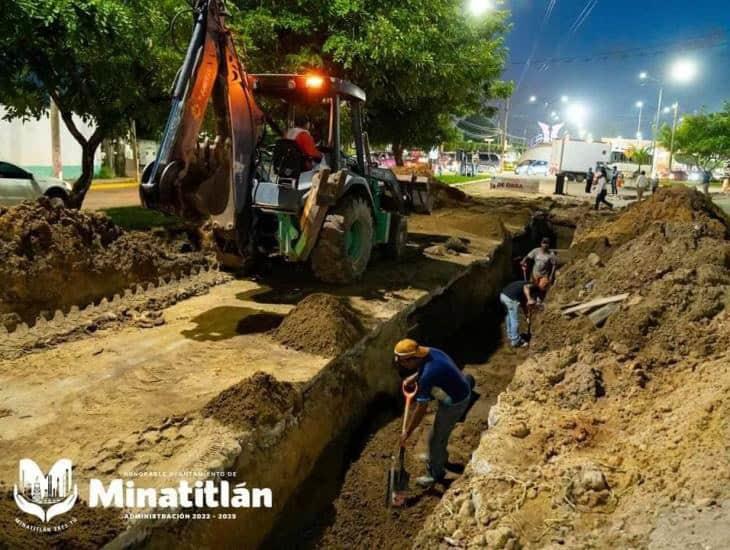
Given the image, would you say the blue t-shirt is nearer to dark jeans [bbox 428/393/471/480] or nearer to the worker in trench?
dark jeans [bbox 428/393/471/480]

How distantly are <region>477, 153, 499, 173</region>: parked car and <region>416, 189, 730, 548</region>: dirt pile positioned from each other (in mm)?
53206

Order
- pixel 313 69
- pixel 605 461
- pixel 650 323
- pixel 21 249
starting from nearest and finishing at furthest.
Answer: pixel 605 461 < pixel 650 323 < pixel 21 249 < pixel 313 69

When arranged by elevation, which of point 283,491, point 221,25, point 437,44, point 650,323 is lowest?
point 283,491

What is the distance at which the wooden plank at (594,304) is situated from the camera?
7.65m

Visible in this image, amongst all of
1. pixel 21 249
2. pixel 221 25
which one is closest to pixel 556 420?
pixel 221 25

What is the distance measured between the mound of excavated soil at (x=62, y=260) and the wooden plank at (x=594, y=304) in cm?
569

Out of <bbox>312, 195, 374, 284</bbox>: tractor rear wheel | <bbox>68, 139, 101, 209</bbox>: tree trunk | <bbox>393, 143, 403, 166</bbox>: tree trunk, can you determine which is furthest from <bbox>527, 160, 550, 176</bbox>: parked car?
<bbox>312, 195, 374, 284</bbox>: tractor rear wheel

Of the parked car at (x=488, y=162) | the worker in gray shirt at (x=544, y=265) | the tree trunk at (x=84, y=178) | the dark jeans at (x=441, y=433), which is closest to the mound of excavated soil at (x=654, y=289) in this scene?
the worker in gray shirt at (x=544, y=265)

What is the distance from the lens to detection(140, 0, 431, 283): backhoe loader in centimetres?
619

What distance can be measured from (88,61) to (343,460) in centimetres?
904

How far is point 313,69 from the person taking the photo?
12.7 meters

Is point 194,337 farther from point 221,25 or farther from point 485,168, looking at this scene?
point 485,168

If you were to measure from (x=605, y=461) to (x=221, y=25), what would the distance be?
5797mm

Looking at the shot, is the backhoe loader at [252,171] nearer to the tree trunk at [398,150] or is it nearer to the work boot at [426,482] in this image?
the work boot at [426,482]
